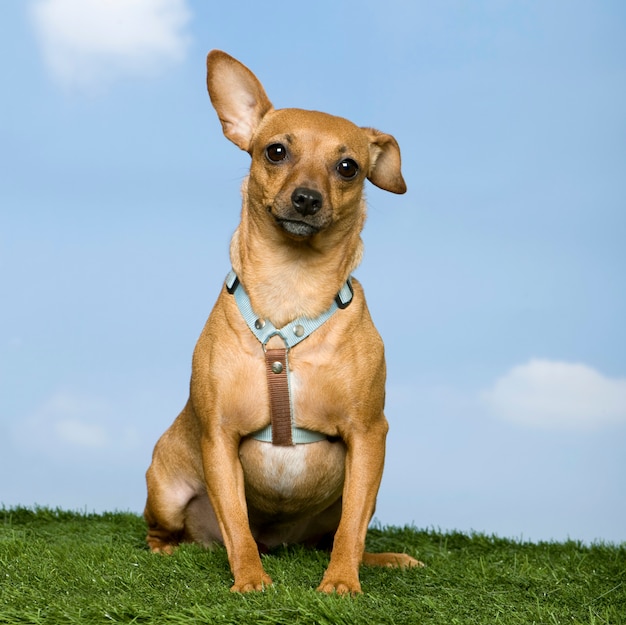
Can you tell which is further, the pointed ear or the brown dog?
the pointed ear

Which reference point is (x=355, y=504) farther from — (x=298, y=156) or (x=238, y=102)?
(x=238, y=102)

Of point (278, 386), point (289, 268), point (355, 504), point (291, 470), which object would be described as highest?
point (289, 268)

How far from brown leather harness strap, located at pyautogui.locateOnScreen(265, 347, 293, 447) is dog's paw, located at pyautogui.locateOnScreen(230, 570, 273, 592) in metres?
0.64

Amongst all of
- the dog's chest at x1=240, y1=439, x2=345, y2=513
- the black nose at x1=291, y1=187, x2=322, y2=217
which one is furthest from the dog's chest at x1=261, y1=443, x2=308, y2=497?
the black nose at x1=291, y1=187, x2=322, y2=217

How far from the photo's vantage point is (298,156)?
4316 mm

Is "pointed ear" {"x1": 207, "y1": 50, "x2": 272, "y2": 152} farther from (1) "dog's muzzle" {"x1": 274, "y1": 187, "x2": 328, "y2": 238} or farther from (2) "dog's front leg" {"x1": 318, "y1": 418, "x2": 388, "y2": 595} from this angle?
(2) "dog's front leg" {"x1": 318, "y1": 418, "x2": 388, "y2": 595}

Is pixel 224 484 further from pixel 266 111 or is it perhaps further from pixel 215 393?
pixel 266 111

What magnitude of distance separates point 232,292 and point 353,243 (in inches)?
22.7

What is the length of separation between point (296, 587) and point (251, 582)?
184mm

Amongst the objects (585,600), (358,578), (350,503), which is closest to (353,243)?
(350,503)

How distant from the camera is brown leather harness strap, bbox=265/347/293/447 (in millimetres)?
4336

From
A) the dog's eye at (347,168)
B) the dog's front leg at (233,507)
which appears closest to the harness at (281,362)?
the dog's front leg at (233,507)

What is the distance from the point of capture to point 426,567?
15.7 ft

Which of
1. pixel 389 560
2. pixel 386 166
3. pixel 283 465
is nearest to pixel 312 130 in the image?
pixel 386 166
